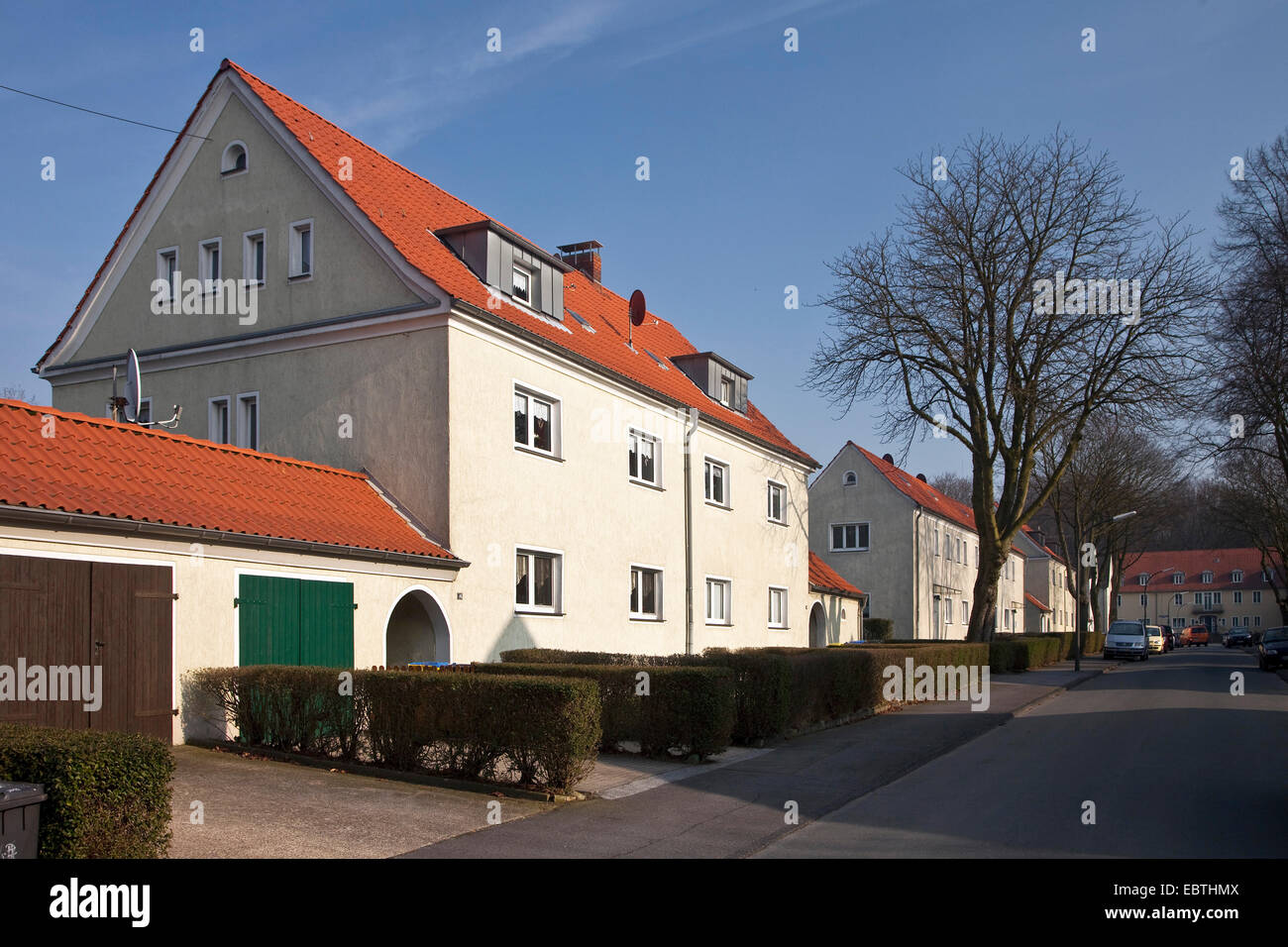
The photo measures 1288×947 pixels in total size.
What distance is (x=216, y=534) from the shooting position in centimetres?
1305

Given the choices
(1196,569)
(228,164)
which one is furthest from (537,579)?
(1196,569)

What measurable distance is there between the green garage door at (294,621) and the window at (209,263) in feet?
28.1

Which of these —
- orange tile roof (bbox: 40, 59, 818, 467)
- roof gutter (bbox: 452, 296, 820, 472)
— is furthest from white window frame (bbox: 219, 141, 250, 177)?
roof gutter (bbox: 452, 296, 820, 472)

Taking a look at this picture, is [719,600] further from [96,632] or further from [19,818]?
[19,818]

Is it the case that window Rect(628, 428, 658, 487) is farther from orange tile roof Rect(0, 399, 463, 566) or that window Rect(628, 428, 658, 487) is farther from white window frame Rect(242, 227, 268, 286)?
white window frame Rect(242, 227, 268, 286)

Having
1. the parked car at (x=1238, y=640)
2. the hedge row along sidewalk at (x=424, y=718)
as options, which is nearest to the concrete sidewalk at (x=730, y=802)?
the hedge row along sidewalk at (x=424, y=718)

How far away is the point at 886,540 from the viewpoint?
1986 inches

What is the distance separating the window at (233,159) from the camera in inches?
799

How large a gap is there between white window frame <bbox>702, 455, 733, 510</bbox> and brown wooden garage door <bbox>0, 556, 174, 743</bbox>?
653 inches

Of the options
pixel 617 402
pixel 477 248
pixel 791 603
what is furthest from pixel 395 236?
pixel 791 603

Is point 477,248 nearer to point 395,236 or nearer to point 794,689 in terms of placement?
point 395,236

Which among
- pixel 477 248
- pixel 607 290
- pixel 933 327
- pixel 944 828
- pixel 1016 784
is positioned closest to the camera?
pixel 944 828

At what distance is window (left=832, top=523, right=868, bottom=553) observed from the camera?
168 feet

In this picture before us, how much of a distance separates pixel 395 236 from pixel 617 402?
6533mm
